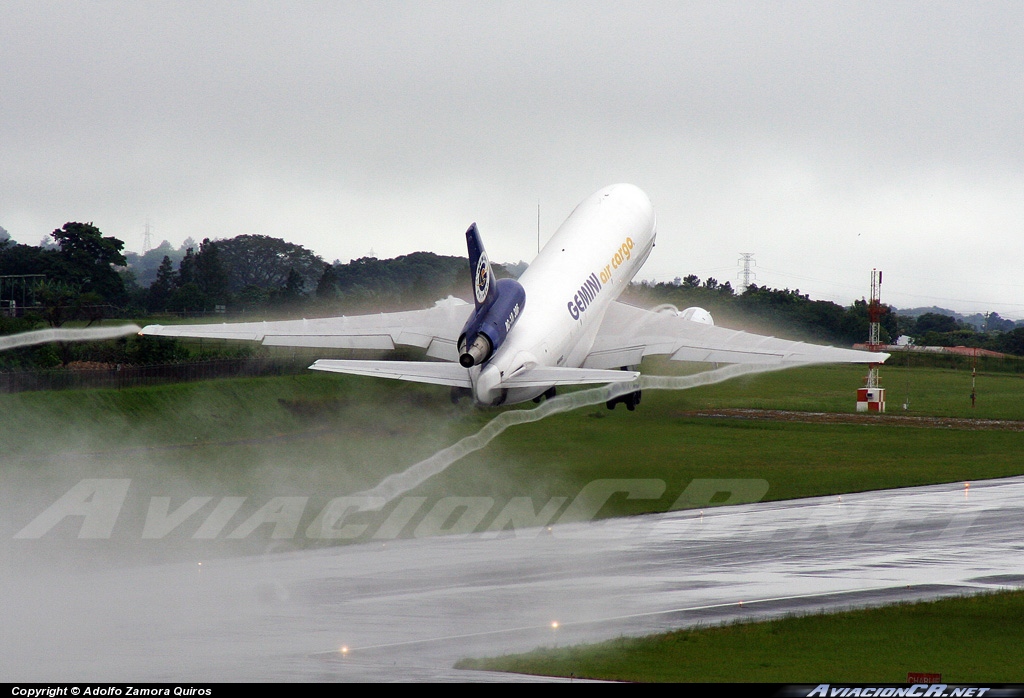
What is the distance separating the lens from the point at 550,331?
5322 cm

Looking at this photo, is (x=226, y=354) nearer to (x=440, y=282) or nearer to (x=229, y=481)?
(x=229, y=481)

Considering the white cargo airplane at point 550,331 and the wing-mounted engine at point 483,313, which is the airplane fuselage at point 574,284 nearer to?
the white cargo airplane at point 550,331

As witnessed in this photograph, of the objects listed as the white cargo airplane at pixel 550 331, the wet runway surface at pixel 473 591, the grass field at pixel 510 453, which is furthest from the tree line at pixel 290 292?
the wet runway surface at pixel 473 591

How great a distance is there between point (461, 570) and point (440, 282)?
8831 cm

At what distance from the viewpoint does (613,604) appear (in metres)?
45.2

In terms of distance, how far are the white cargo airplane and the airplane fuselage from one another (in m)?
0.07

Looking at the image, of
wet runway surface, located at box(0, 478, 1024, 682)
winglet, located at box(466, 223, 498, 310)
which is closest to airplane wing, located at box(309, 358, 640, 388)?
winglet, located at box(466, 223, 498, 310)

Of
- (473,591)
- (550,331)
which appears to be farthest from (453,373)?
(473,591)

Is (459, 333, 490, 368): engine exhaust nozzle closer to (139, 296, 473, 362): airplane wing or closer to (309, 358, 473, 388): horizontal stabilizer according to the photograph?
(309, 358, 473, 388): horizontal stabilizer

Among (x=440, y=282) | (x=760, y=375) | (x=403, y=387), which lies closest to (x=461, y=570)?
(x=403, y=387)

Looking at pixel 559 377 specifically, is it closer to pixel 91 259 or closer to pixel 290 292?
pixel 290 292

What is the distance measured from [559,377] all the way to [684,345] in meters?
13.8

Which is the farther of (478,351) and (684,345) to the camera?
(684,345)
